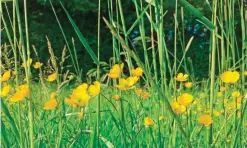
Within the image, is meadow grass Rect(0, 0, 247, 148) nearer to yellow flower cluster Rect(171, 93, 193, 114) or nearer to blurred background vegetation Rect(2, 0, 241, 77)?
yellow flower cluster Rect(171, 93, 193, 114)

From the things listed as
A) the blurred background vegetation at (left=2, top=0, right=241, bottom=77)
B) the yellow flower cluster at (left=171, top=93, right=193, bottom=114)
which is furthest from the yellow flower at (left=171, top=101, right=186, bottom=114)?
the blurred background vegetation at (left=2, top=0, right=241, bottom=77)

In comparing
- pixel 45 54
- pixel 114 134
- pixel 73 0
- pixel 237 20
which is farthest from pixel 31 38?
pixel 114 134

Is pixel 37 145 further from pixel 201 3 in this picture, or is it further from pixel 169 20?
pixel 169 20

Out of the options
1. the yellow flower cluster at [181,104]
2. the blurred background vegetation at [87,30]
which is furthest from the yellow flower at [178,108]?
the blurred background vegetation at [87,30]

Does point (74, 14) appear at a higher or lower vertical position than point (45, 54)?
higher

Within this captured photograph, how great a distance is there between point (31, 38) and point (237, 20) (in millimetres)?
3846

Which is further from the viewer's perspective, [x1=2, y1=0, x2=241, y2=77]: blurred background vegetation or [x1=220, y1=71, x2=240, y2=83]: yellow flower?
[x1=2, y1=0, x2=241, y2=77]: blurred background vegetation

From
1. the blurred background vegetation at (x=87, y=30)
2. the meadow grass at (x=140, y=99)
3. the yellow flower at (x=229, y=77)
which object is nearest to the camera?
the meadow grass at (x=140, y=99)

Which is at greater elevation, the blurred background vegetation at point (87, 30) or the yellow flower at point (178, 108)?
the yellow flower at point (178, 108)

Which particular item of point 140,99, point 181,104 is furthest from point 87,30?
point 181,104

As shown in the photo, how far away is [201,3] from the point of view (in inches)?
333

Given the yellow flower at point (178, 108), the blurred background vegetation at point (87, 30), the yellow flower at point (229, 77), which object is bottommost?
the blurred background vegetation at point (87, 30)

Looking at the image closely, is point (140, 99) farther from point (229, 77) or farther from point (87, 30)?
point (87, 30)

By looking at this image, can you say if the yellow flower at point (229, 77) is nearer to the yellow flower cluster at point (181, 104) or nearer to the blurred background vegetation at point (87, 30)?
the yellow flower cluster at point (181, 104)
